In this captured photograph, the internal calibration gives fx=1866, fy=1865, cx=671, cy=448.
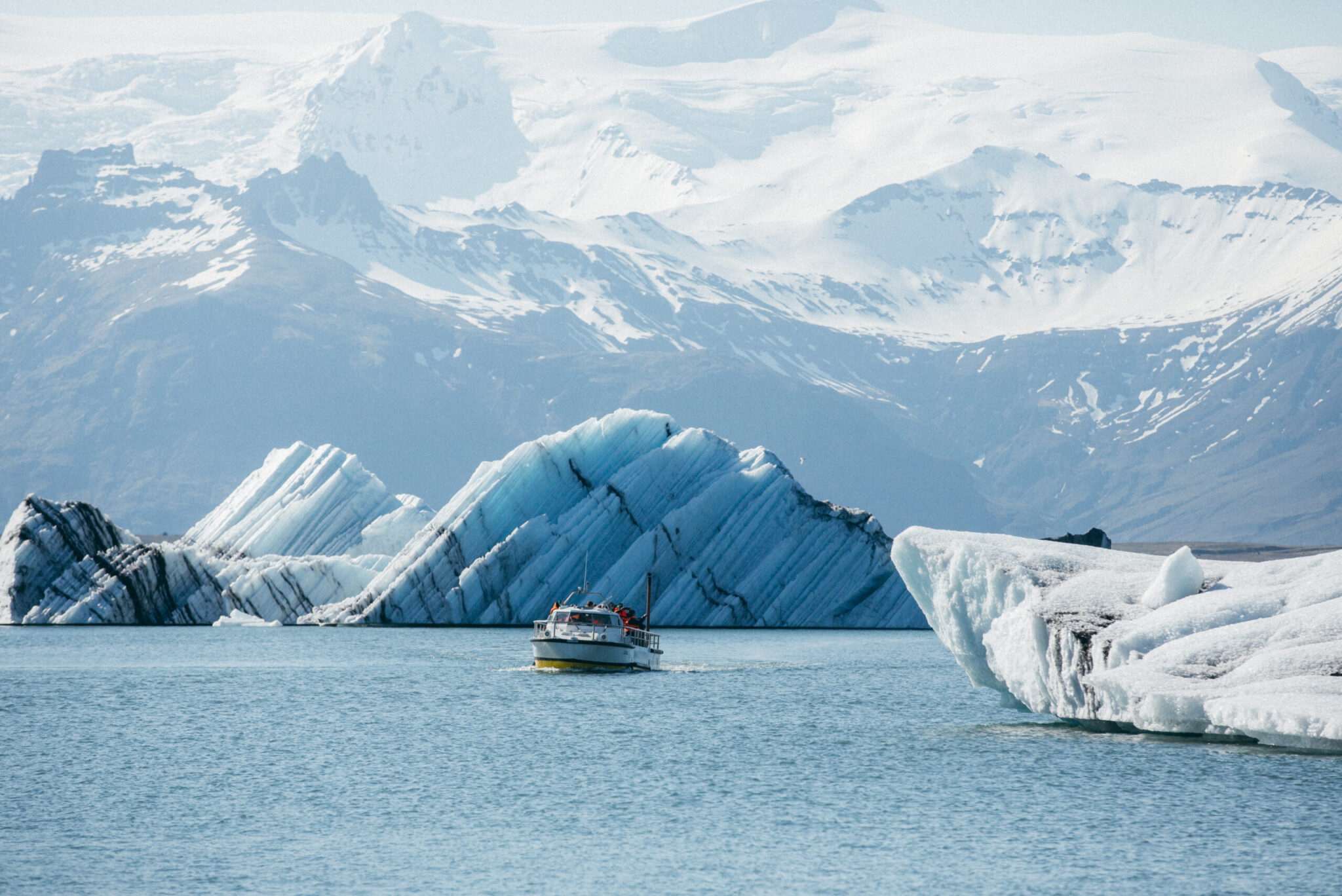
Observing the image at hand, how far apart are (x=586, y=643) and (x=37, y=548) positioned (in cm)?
4124

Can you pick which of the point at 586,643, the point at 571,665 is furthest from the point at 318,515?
the point at 586,643

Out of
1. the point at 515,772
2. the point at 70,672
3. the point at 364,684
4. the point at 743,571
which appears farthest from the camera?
the point at 743,571

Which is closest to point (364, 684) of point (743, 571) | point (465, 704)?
point (465, 704)

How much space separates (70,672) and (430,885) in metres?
44.0

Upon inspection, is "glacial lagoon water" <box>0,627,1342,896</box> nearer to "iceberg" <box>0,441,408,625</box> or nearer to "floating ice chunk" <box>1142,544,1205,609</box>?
"floating ice chunk" <box>1142,544,1205,609</box>

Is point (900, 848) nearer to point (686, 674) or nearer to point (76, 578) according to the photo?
point (686, 674)

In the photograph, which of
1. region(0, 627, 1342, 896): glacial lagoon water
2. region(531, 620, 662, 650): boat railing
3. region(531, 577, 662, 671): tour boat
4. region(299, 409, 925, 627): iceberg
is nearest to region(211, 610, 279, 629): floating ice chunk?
region(299, 409, 925, 627): iceberg

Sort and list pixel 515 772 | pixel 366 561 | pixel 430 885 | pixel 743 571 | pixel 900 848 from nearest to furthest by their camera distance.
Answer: pixel 430 885 → pixel 900 848 → pixel 515 772 → pixel 743 571 → pixel 366 561

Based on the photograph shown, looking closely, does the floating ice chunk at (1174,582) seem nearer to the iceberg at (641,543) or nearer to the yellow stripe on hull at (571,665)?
the yellow stripe on hull at (571,665)

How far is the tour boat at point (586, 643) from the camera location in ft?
217

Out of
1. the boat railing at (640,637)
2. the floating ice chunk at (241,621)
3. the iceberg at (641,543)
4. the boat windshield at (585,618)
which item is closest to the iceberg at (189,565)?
the floating ice chunk at (241,621)

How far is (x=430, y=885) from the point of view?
30.2 metres

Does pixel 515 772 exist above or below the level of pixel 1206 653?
below

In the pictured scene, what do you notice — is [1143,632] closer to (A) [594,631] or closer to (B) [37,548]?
(A) [594,631]
